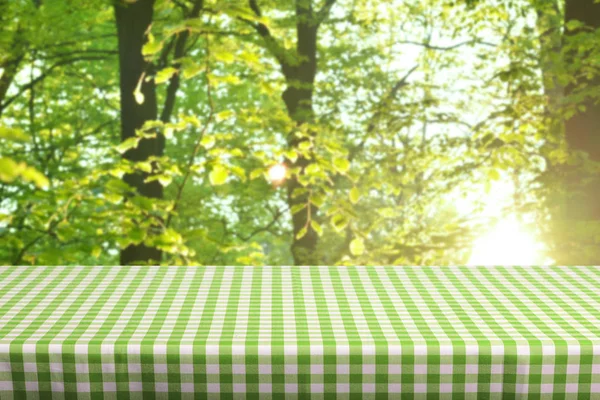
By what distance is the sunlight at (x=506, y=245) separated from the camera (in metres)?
8.98

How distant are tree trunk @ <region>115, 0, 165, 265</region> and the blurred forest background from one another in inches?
0.8

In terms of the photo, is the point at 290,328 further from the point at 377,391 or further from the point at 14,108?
the point at 14,108

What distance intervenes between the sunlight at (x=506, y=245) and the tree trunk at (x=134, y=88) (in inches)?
160

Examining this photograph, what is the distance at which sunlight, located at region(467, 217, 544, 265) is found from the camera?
898 cm

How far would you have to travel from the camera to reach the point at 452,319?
149 cm

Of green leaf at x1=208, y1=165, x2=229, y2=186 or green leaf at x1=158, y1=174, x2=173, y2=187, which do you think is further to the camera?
green leaf at x1=158, y1=174, x2=173, y2=187

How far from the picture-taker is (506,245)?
409 inches

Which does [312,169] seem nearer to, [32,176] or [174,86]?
[32,176]

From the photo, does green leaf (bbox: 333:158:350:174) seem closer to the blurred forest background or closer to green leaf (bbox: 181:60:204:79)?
the blurred forest background

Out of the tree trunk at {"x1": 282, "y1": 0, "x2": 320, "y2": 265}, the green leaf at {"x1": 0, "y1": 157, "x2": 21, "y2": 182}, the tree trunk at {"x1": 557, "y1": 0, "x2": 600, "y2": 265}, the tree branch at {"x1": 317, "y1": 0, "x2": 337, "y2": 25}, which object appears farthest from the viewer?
the tree branch at {"x1": 317, "y1": 0, "x2": 337, "y2": 25}

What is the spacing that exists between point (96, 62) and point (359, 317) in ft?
42.0

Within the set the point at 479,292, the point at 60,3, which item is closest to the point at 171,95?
the point at 60,3

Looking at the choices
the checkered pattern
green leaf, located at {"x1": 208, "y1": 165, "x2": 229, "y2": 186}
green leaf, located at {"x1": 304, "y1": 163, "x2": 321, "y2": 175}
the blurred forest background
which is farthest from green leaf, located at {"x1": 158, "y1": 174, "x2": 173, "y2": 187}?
the checkered pattern

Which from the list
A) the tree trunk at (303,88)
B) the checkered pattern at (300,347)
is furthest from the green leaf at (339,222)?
the tree trunk at (303,88)
